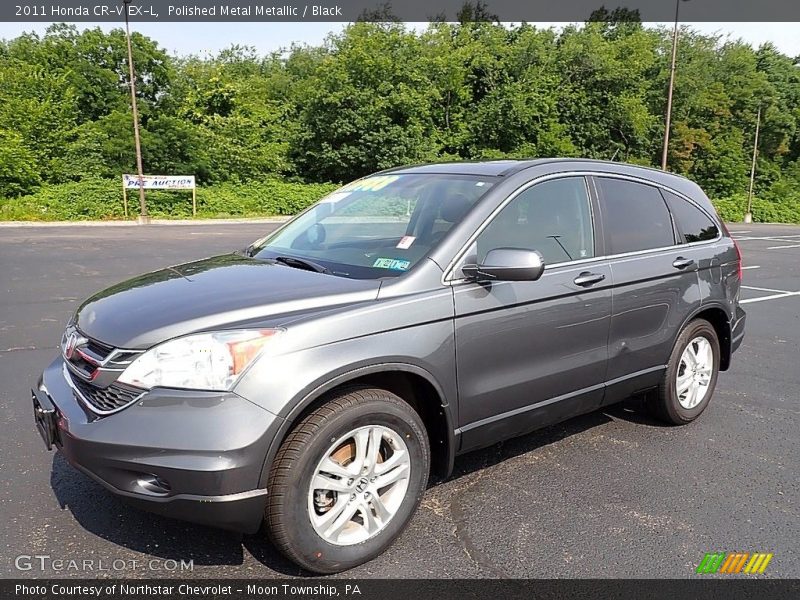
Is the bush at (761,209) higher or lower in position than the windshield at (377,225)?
lower

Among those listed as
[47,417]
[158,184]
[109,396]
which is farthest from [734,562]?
[158,184]

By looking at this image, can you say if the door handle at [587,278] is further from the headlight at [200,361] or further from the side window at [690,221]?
the headlight at [200,361]

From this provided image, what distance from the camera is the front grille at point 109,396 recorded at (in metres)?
2.47

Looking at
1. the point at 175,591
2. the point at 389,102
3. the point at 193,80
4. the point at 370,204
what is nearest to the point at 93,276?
the point at 370,204

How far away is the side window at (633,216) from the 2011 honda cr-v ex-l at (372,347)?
0.01 metres

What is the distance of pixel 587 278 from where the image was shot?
357 cm

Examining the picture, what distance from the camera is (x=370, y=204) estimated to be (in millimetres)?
4016

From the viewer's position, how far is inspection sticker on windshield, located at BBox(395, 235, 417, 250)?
3.28 metres

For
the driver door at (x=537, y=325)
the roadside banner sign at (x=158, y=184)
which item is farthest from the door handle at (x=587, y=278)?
the roadside banner sign at (x=158, y=184)

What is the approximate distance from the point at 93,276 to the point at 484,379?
31.7ft

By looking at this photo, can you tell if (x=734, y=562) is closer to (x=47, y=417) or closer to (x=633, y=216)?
(x=633, y=216)

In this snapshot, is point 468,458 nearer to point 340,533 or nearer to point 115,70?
point 340,533

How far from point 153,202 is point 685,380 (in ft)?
101

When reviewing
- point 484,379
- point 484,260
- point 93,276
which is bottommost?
point 93,276
